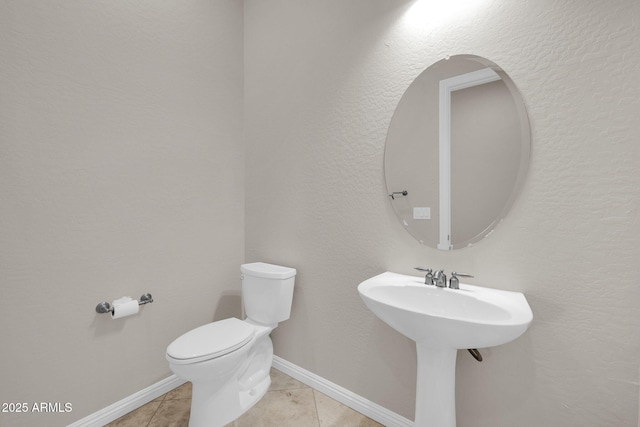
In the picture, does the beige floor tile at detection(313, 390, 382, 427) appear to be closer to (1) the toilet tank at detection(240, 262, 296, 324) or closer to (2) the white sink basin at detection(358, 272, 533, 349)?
(1) the toilet tank at detection(240, 262, 296, 324)

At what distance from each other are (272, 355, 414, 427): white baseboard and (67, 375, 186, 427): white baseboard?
0.69 metres

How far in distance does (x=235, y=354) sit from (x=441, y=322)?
101cm

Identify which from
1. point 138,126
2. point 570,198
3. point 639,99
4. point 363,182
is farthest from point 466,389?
point 138,126

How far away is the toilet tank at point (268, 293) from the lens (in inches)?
70.8

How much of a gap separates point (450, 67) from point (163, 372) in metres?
2.36

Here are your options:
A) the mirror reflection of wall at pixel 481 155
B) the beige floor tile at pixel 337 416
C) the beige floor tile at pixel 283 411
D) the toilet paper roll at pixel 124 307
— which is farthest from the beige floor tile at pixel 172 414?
the mirror reflection of wall at pixel 481 155

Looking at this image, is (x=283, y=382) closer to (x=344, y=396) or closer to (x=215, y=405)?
(x=344, y=396)

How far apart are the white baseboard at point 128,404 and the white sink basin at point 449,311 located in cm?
147

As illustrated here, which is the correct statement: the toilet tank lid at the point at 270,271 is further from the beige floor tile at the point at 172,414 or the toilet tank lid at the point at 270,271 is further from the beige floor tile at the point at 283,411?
the beige floor tile at the point at 172,414

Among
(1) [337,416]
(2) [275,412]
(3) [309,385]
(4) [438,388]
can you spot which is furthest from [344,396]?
(4) [438,388]

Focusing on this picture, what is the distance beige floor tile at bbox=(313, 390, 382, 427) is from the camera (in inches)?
60.2

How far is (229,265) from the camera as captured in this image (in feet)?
7.12

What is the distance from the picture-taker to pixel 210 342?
142 cm

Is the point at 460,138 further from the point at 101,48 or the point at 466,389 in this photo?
the point at 101,48
